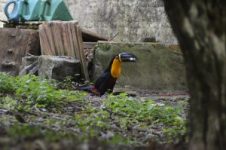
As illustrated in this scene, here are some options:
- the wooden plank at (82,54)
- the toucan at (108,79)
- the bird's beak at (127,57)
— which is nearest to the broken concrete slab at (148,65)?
the wooden plank at (82,54)

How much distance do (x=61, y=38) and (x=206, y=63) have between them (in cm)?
849

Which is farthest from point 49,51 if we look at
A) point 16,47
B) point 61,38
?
point 16,47

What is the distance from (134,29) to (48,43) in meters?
2.04

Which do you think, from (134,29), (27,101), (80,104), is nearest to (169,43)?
(134,29)

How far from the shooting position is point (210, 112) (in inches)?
105

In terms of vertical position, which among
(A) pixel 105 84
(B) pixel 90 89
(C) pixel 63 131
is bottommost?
(B) pixel 90 89

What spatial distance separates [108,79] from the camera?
30.8 feet

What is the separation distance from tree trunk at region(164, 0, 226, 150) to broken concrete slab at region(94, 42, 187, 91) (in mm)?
7746

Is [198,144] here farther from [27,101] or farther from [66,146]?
[27,101]

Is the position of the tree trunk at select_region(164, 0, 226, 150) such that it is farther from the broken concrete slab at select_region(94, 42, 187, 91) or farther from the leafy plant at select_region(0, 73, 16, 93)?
the broken concrete slab at select_region(94, 42, 187, 91)

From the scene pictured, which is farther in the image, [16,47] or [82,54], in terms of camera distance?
[16,47]

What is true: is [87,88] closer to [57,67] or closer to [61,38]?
[57,67]

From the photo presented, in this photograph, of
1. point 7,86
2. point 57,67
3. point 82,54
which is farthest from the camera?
point 82,54

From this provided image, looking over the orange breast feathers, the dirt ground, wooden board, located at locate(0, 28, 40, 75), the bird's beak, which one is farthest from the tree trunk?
wooden board, located at locate(0, 28, 40, 75)
